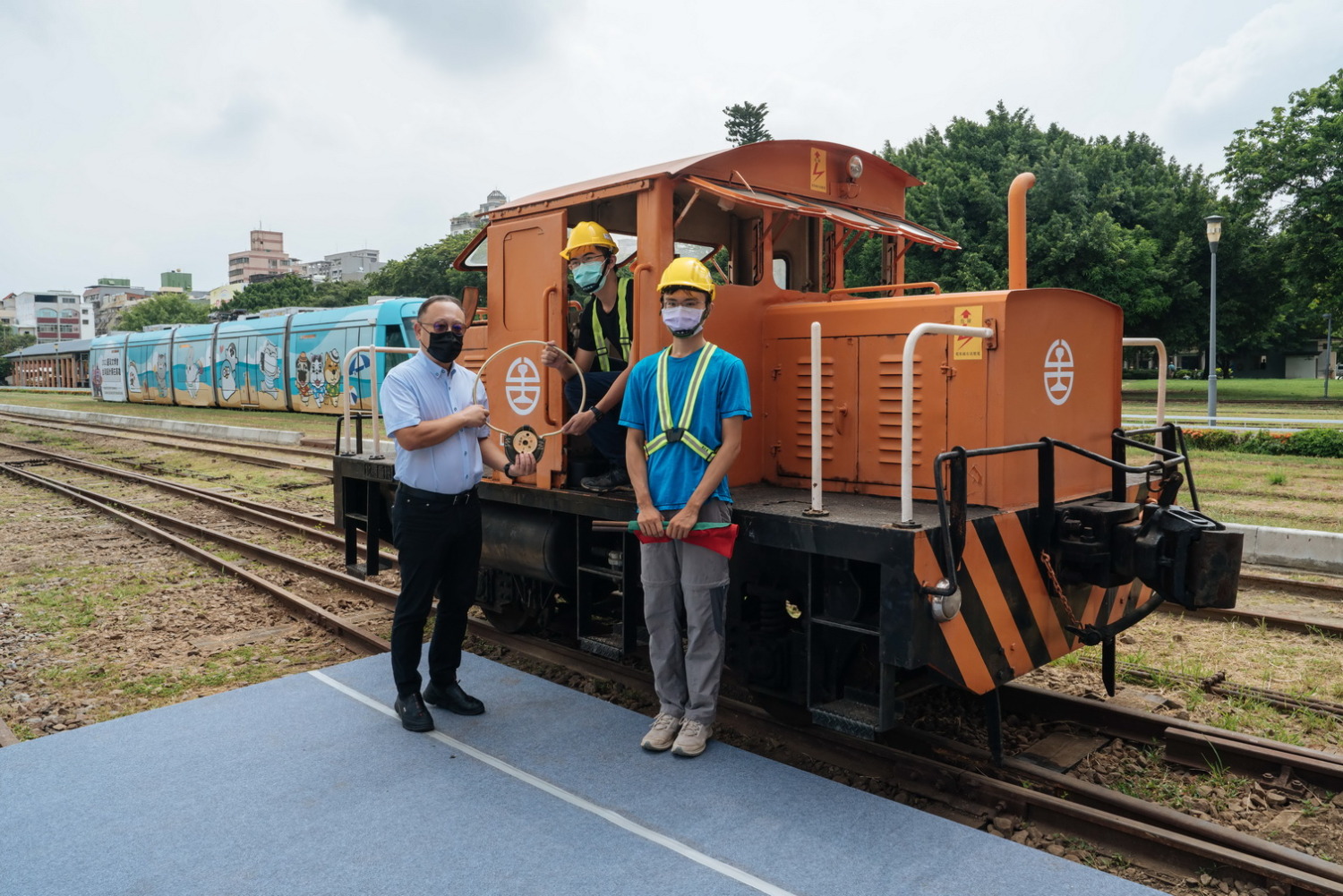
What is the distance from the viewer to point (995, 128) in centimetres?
3328

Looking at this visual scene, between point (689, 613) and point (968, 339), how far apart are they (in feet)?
6.16

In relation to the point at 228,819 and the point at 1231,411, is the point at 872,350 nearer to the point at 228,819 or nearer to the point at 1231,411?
the point at 228,819

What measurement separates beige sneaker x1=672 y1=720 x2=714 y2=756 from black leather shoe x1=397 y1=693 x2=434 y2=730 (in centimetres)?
127

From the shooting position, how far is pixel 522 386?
5.41 meters

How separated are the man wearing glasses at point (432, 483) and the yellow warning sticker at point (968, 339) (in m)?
2.34

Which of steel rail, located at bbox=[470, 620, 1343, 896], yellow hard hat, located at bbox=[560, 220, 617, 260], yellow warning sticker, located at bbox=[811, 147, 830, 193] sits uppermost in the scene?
yellow warning sticker, located at bbox=[811, 147, 830, 193]

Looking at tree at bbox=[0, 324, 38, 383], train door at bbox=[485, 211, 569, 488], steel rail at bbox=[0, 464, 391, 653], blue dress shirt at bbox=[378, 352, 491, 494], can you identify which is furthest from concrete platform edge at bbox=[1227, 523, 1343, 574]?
tree at bbox=[0, 324, 38, 383]

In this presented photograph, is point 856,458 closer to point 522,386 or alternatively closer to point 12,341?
point 522,386

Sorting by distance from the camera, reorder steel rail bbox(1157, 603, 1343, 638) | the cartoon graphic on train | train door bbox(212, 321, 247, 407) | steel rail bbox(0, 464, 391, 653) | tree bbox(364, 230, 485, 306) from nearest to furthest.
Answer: steel rail bbox(1157, 603, 1343, 638) → steel rail bbox(0, 464, 391, 653) → the cartoon graphic on train → train door bbox(212, 321, 247, 407) → tree bbox(364, 230, 485, 306)

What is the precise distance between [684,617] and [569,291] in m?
2.03

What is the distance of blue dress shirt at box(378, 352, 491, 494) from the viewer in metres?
4.32

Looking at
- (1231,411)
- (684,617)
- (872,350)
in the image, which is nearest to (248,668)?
Result: (684,617)

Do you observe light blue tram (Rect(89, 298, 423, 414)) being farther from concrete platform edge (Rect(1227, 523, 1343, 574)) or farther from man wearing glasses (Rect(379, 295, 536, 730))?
concrete platform edge (Rect(1227, 523, 1343, 574))

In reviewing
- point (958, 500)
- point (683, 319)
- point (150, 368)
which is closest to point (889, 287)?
point (683, 319)
